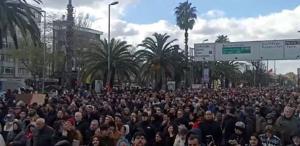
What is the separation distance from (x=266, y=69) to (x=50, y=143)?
11267 cm

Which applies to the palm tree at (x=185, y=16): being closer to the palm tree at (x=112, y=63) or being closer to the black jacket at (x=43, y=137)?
the palm tree at (x=112, y=63)

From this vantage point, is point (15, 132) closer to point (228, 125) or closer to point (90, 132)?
point (90, 132)

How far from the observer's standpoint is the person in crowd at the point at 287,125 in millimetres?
10703

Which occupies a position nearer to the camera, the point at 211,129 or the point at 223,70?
the point at 211,129

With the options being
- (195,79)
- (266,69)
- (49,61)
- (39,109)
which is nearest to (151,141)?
(39,109)

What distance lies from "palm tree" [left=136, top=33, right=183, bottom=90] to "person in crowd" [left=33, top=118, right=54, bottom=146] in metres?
38.2

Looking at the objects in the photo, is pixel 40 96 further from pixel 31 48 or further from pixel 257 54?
pixel 31 48

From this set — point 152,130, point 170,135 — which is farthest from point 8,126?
point 170,135

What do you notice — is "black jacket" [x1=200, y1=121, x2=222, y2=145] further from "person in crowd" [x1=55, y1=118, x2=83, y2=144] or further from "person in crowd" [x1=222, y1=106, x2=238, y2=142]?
"person in crowd" [x1=55, y1=118, x2=83, y2=144]

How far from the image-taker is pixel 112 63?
156 ft

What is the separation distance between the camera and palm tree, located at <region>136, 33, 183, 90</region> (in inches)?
1927

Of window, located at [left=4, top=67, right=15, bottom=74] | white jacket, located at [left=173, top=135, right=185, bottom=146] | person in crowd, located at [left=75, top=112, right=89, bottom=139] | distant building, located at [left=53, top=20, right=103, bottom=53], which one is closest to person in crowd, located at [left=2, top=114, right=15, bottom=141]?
person in crowd, located at [left=75, top=112, right=89, bottom=139]

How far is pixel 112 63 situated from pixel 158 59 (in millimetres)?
4256

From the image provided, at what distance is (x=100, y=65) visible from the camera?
156ft
